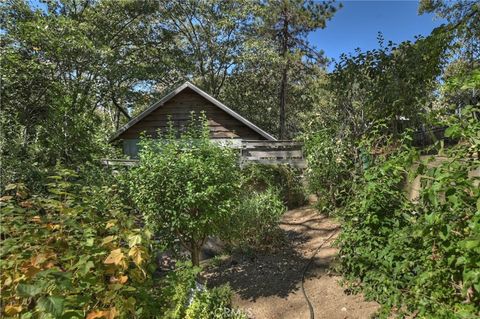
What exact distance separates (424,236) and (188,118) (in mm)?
10677

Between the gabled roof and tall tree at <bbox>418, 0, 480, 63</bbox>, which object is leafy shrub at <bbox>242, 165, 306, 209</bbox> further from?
tall tree at <bbox>418, 0, 480, 63</bbox>

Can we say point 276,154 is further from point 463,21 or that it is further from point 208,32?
point 208,32

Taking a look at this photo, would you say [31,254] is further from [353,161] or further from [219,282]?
[353,161]

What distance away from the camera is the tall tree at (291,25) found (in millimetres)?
15719

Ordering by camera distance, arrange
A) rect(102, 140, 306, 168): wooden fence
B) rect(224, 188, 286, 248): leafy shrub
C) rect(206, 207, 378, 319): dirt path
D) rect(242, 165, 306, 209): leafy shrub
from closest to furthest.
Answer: rect(206, 207, 378, 319): dirt path < rect(224, 188, 286, 248): leafy shrub < rect(102, 140, 306, 168): wooden fence < rect(242, 165, 306, 209): leafy shrub

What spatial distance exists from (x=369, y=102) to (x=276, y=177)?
4.06m

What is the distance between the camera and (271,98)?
2095 cm

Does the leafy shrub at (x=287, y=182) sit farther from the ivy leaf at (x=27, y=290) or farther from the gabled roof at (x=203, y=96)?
the ivy leaf at (x=27, y=290)

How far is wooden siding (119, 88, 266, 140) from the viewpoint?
1215cm

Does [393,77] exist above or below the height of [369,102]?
above

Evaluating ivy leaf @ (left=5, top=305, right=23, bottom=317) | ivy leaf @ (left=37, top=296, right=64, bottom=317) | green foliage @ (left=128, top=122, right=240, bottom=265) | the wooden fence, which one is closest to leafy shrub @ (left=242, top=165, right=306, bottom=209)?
the wooden fence

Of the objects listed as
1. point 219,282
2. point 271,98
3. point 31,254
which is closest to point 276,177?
point 219,282

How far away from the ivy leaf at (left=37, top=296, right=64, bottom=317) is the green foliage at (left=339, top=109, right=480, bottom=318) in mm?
1952

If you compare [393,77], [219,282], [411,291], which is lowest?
[219,282]
